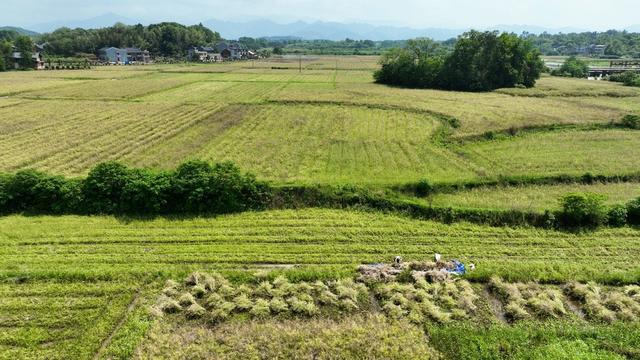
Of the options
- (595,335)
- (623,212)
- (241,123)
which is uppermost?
(241,123)

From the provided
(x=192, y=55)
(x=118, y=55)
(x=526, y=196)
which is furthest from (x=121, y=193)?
(x=192, y=55)

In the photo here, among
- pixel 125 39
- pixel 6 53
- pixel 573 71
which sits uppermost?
pixel 125 39

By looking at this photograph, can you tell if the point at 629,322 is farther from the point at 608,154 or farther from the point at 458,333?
the point at 608,154

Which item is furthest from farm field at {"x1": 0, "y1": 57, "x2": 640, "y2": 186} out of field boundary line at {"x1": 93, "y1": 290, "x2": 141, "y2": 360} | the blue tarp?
field boundary line at {"x1": 93, "y1": 290, "x2": 141, "y2": 360}

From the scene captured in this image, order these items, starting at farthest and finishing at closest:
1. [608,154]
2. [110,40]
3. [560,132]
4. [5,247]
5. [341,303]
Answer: [110,40] → [560,132] → [608,154] → [5,247] → [341,303]

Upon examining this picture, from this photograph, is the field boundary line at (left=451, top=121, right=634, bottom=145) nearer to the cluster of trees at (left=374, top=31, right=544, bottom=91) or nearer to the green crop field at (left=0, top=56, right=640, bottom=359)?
the green crop field at (left=0, top=56, right=640, bottom=359)

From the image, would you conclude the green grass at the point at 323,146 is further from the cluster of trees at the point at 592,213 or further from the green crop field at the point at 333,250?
the cluster of trees at the point at 592,213

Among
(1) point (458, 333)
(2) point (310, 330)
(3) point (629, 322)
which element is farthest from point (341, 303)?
(3) point (629, 322)

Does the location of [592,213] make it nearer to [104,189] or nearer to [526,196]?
[526,196]
